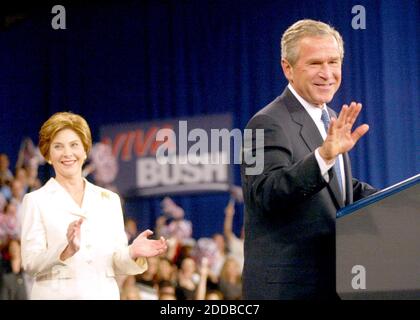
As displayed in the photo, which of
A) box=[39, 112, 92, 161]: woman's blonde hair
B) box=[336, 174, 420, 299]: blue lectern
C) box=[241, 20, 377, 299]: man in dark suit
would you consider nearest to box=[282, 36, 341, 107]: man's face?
box=[241, 20, 377, 299]: man in dark suit

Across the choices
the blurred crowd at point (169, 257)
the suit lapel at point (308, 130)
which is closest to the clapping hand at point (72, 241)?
the blurred crowd at point (169, 257)

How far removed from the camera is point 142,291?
3.29m

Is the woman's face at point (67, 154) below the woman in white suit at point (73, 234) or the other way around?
the other way around

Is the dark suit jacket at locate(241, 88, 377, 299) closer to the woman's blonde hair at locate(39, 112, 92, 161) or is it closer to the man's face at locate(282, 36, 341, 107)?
the man's face at locate(282, 36, 341, 107)

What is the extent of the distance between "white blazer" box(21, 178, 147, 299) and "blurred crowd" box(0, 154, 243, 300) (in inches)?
14.8

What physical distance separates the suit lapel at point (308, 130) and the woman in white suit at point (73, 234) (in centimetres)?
68

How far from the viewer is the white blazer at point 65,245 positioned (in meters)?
2.58

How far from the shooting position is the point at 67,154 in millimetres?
2711

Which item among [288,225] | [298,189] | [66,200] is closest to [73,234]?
[66,200]

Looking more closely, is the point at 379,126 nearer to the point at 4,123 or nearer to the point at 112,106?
the point at 112,106

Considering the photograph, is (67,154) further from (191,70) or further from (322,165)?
(322,165)

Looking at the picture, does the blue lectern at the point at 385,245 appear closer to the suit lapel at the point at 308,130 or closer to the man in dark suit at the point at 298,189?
the man in dark suit at the point at 298,189

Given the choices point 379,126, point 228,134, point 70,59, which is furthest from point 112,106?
point 379,126
